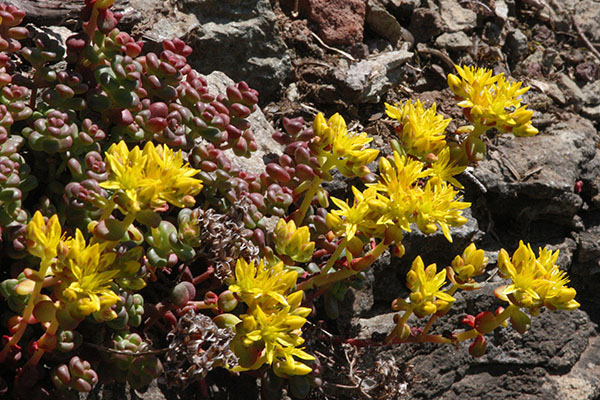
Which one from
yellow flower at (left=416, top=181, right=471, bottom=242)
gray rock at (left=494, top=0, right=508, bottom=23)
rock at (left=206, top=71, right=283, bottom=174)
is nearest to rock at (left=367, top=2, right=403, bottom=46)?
gray rock at (left=494, top=0, right=508, bottom=23)

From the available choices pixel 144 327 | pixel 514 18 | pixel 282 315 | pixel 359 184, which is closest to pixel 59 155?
pixel 144 327

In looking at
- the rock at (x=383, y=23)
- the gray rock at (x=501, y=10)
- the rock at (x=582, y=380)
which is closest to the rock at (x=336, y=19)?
the rock at (x=383, y=23)

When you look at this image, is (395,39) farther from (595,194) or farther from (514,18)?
(595,194)

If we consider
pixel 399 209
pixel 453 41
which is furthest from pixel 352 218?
pixel 453 41

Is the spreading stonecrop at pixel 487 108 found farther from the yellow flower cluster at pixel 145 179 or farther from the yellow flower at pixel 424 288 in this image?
the yellow flower cluster at pixel 145 179

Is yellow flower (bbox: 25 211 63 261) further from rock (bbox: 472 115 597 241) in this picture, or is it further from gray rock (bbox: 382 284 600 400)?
rock (bbox: 472 115 597 241)

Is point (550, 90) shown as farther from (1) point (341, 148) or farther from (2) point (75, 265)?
(2) point (75, 265)
